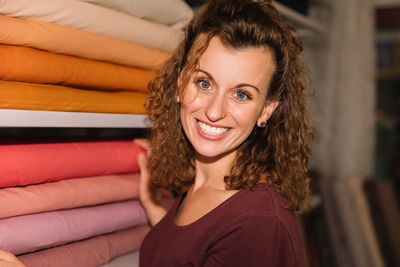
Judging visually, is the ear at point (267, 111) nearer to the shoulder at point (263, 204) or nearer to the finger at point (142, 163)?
the shoulder at point (263, 204)

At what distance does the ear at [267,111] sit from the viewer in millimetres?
1037

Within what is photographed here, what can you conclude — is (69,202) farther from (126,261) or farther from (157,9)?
(157,9)

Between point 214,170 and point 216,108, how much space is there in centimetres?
24

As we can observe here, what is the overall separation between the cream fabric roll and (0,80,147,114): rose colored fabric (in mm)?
200

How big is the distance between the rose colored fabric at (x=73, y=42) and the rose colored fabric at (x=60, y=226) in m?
0.35

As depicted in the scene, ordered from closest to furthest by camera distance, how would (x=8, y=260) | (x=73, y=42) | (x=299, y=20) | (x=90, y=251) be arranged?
(x=8, y=260), (x=73, y=42), (x=90, y=251), (x=299, y=20)

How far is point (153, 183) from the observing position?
3.95 ft

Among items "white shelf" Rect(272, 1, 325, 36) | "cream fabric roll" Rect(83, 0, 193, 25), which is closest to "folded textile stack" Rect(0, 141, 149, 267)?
"cream fabric roll" Rect(83, 0, 193, 25)

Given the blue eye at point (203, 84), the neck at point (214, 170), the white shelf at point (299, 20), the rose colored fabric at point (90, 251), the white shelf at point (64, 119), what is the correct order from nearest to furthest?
the white shelf at point (64, 119) → the rose colored fabric at point (90, 251) → the blue eye at point (203, 84) → the neck at point (214, 170) → the white shelf at point (299, 20)

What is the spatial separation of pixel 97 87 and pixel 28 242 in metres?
0.37

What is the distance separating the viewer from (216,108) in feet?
3.07

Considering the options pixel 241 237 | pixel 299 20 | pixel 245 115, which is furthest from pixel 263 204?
pixel 299 20

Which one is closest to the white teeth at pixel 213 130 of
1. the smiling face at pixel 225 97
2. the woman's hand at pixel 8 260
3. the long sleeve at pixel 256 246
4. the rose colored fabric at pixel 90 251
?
the smiling face at pixel 225 97

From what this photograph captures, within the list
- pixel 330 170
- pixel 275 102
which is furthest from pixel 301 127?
pixel 330 170
